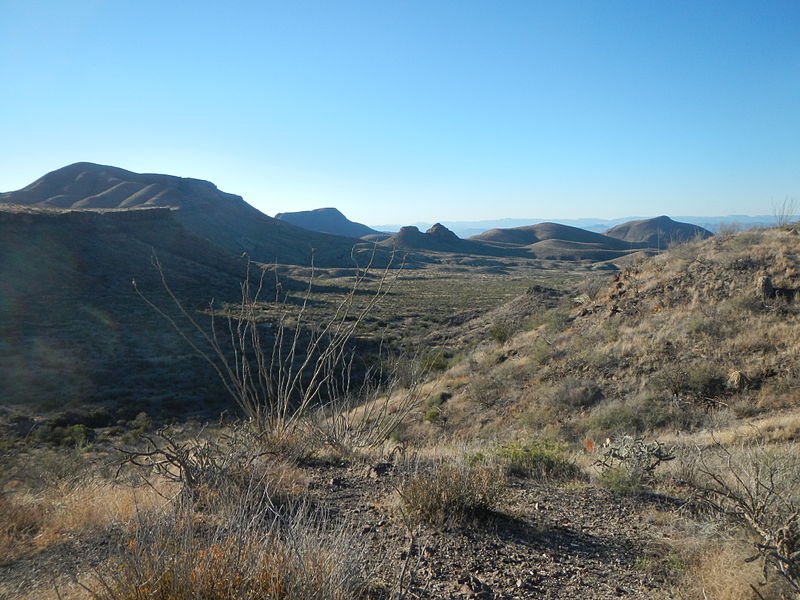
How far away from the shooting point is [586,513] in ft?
13.9

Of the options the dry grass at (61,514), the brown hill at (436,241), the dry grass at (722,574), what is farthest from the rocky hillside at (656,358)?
the brown hill at (436,241)

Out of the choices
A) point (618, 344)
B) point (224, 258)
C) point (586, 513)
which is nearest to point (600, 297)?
point (618, 344)

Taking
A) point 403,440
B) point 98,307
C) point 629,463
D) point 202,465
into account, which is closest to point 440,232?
point 98,307

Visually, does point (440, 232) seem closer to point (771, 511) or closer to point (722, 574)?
point (771, 511)

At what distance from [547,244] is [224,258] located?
289 feet

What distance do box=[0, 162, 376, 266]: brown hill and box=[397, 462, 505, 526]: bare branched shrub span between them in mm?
64720

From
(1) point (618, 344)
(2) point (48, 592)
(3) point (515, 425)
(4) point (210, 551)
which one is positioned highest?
(4) point (210, 551)

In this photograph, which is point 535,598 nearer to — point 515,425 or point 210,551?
point 210,551

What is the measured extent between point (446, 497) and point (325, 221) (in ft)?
549

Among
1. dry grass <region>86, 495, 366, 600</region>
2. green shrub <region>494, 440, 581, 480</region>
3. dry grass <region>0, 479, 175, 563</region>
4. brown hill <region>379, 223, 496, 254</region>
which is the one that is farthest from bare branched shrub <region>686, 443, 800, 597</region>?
brown hill <region>379, 223, 496, 254</region>

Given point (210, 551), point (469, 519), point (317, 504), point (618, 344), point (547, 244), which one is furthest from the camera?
point (547, 244)

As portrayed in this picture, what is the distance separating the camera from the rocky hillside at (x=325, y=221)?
156875 millimetres

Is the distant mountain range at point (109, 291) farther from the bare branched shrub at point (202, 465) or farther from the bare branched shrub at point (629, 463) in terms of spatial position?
the bare branched shrub at point (629, 463)

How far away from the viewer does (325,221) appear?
16662 centimetres
